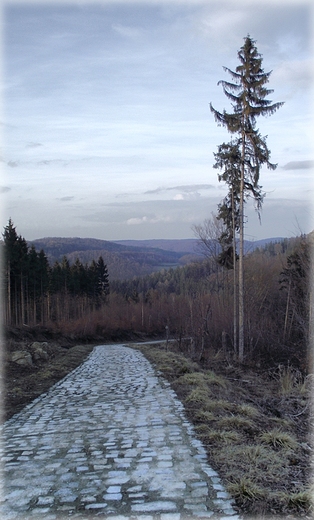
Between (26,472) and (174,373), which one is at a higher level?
(26,472)

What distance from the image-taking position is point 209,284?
4116 cm

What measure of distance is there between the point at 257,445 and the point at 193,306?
1107 inches

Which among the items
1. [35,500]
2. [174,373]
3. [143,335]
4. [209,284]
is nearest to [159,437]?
[35,500]

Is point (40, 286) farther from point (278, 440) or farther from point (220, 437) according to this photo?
point (278, 440)

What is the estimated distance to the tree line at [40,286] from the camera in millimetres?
36188

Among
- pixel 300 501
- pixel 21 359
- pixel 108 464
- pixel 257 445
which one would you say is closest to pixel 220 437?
pixel 257 445

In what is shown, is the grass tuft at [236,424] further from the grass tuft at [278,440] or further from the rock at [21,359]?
the rock at [21,359]

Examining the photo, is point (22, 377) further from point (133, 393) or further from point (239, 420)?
point (239, 420)

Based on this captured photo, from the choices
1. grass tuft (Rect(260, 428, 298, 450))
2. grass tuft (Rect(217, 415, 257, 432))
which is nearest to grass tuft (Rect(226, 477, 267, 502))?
grass tuft (Rect(260, 428, 298, 450))

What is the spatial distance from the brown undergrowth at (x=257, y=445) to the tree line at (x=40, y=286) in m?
24.4

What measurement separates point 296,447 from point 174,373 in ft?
20.0

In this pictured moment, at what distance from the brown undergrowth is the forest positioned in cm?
811

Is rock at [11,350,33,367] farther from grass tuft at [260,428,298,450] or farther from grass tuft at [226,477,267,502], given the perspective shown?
Answer: grass tuft at [226,477,267,502]

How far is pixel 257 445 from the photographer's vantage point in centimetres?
508
